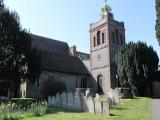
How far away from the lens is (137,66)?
33812 millimetres

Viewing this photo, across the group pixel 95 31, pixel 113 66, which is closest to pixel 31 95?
pixel 113 66

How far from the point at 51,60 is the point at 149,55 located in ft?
52.5

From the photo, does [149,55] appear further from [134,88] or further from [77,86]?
[77,86]

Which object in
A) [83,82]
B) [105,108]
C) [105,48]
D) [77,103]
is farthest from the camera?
[83,82]

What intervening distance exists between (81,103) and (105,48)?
25154 mm

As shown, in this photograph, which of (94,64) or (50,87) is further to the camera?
(94,64)

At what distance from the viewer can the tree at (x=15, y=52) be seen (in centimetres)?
3083

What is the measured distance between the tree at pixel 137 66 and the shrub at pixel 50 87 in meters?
9.05

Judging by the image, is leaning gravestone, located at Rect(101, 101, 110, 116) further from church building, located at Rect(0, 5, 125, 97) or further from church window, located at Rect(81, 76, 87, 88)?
church window, located at Rect(81, 76, 87, 88)

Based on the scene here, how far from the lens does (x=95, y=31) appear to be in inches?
1849

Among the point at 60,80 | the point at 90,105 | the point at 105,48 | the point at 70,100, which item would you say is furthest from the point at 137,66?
the point at 90,105

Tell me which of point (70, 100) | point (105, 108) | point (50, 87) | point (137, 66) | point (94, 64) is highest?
point (94, 64)

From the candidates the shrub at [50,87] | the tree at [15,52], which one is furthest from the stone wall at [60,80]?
the tree at [15,52]

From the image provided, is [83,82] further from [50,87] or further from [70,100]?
[70,100]
